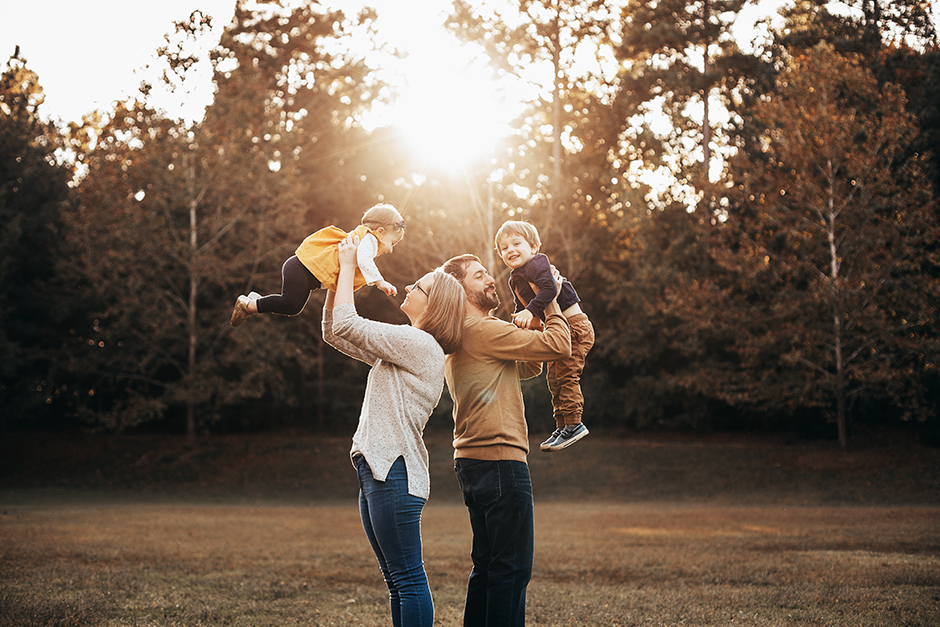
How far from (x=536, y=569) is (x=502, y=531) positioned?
5907 millimetres

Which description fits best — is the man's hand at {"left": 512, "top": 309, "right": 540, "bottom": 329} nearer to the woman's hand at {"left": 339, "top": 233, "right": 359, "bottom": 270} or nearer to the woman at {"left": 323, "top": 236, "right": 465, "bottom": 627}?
the woman at {"left": 323, "top": 236, "right": 465, "bottom": 627}

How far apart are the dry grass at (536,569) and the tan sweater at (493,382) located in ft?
9.70

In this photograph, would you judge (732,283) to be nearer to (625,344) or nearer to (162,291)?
(625,344)

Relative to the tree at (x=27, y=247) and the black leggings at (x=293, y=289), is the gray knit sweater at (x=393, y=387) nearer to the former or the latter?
the black leggings at (x=293, y=289)

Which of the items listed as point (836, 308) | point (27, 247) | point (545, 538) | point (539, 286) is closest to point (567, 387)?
point (539, 286)

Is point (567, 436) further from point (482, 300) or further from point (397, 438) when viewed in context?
point (397, 438)

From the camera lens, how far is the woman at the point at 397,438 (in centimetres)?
320

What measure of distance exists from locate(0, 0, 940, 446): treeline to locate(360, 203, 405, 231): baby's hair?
686 inches

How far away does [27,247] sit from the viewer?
85.1 feet

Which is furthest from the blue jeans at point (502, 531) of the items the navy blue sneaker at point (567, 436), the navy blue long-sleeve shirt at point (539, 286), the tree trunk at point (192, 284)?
the tree trunk at point (192, 284)

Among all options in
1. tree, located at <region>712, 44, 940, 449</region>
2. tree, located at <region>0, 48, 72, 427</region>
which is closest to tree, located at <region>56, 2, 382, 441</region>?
tree, located at <region>0, 48, 72, 427</region>

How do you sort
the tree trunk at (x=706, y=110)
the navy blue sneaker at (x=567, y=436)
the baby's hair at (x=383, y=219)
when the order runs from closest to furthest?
the navy blue sneaker at (x=567, y=436)
the baby's hair at (x=383, y=219)
the tree trunk at (x=706, y=110)

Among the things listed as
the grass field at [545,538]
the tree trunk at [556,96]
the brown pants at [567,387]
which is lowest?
the grass field at [545,538]

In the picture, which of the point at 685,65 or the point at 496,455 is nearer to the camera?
the point at 496,455
